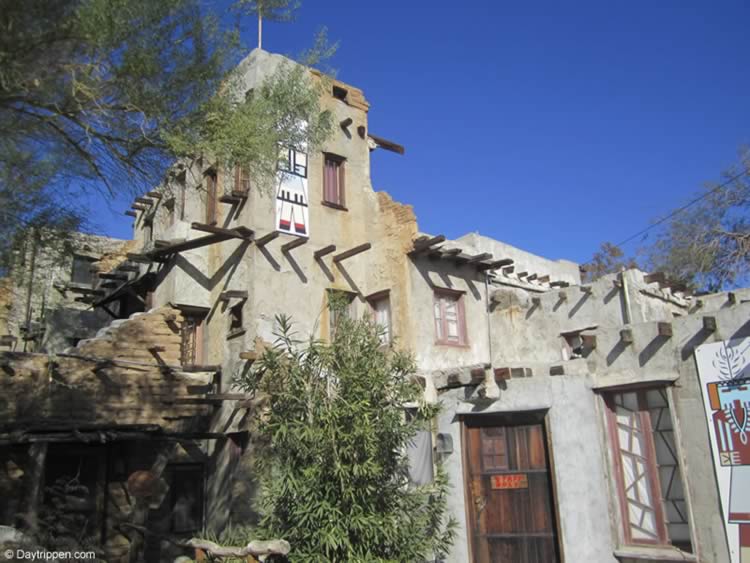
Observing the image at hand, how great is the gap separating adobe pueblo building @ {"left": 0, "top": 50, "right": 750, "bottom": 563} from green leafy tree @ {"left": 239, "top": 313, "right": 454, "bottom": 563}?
6.54 feet

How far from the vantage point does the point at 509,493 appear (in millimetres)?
11133

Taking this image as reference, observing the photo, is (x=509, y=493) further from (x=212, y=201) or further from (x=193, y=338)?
(x=212, y=201)

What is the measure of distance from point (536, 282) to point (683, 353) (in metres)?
11.9

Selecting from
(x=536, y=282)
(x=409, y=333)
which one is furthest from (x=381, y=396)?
(x=536, y=282)

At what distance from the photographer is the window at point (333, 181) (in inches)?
712

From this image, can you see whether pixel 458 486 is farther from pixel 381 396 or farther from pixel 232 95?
pixel 232 95

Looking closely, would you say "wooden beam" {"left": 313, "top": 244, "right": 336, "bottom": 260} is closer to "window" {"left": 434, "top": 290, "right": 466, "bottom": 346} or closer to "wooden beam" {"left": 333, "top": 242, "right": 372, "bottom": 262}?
"wooden beam" {"left": 333, "top": 242, "right": 372, "bottom": 262}

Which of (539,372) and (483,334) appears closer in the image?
(539,372)

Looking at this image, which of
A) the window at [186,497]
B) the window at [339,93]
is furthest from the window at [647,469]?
the window at [339,93]

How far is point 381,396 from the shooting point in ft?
31.0

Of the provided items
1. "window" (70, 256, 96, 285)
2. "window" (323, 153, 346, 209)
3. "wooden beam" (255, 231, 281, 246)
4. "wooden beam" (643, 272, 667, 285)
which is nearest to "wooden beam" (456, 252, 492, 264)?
"window" (323, 153, 346, 209)

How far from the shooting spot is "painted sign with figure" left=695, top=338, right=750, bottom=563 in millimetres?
8664

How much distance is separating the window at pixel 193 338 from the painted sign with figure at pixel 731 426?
38.5ft

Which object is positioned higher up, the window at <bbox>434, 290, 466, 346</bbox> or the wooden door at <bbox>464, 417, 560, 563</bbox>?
the window at <bbox>434, 290, 466, 346</bbox>
